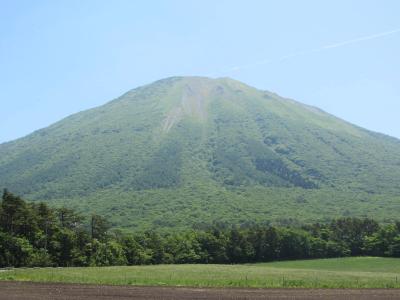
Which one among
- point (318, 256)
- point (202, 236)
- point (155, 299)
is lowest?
point (318, 256)

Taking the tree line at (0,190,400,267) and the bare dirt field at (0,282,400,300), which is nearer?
the bare dirt field at (0,282,400,300)

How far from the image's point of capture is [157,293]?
34.2 m

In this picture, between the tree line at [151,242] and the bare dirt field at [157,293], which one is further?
the tree line at [151,242]

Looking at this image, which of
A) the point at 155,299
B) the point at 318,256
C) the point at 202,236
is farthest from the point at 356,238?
the point at 155,299

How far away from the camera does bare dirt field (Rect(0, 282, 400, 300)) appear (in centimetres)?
3209

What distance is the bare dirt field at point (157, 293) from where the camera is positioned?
32.1 metres

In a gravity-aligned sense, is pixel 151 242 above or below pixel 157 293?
below

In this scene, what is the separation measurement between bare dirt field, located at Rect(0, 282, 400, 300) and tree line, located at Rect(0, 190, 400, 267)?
31.3m

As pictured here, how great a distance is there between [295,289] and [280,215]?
154m

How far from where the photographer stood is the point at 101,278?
148 feet

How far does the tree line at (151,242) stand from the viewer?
69.7 m

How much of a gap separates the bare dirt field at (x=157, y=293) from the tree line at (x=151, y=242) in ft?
103

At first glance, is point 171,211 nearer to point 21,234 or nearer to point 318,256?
point 318,256

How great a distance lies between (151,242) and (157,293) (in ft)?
197
